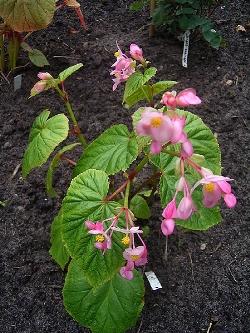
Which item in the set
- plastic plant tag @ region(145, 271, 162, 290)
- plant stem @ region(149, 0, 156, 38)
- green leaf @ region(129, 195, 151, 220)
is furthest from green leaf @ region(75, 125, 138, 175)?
plant stem @ region(149, 0, 156, 38)

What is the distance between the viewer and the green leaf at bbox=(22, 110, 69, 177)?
46.9 inches

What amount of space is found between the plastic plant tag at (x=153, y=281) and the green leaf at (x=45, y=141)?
1.43 ft

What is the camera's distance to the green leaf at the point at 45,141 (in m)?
1.19

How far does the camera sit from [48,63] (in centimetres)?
194

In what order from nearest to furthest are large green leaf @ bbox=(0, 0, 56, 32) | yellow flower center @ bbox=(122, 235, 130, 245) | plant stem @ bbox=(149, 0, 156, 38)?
1. yellow flower center @ bbox=(122, 235, 130, 245)
2. large green leaf @ bbox=(0, 0, 56, 32)
3. plant stem @ bbox=(149, 0, 156, 38)

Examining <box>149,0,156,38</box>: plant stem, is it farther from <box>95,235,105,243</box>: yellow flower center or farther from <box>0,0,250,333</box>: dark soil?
<box>95,235,105,243</box>: yellow flower center

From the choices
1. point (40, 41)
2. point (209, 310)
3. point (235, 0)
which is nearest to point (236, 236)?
point (209, 310)

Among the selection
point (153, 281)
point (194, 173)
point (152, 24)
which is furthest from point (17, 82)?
point (194, 173)

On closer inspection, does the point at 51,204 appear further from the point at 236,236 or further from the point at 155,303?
the point at 236,236

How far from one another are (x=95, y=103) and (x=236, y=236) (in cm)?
74

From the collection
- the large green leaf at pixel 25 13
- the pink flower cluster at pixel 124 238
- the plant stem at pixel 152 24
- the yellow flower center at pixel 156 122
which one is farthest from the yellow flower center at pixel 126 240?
the plant stem at pixel 152 24

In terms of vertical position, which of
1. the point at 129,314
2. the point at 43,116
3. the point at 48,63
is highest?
the point at 43,116

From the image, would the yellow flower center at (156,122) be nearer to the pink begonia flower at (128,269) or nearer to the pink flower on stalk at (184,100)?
the pink flower on stalk at (184,100)

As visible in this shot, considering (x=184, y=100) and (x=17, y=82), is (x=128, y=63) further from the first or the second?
(x=17, y=82)
